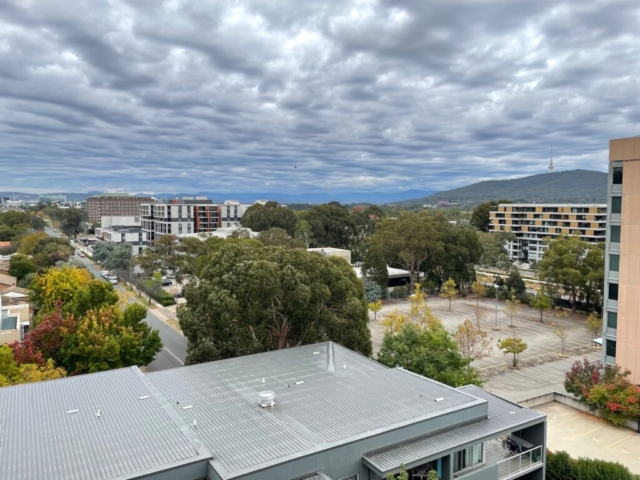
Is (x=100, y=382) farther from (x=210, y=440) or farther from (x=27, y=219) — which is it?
(x=27, y=219)

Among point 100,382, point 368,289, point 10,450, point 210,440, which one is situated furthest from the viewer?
point 368,289

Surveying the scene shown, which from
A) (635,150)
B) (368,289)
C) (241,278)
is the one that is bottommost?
(368,289)

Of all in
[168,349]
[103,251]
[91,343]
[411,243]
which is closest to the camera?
[91,343]

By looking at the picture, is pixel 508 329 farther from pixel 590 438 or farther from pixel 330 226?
pixel 330 226

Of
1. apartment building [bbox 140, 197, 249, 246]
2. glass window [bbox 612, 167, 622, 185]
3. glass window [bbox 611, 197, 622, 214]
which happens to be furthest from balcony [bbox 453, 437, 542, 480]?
apartment building [bbox 140, 197, 249, 246]

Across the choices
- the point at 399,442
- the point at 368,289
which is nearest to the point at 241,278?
the point at 399,442

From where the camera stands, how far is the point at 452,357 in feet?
62.0

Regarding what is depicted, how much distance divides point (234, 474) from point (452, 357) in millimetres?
12135

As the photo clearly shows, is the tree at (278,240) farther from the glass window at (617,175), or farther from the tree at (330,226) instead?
the glass window at (617,175)

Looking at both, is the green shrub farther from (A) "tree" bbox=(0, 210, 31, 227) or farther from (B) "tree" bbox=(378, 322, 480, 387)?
(A) "tree" bbox=(0, 210, 31, 227)

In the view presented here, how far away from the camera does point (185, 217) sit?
8519 cm

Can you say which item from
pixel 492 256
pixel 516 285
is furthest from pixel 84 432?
pixel 492 256

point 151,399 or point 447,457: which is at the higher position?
point 151,399

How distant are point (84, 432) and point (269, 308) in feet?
35.2
